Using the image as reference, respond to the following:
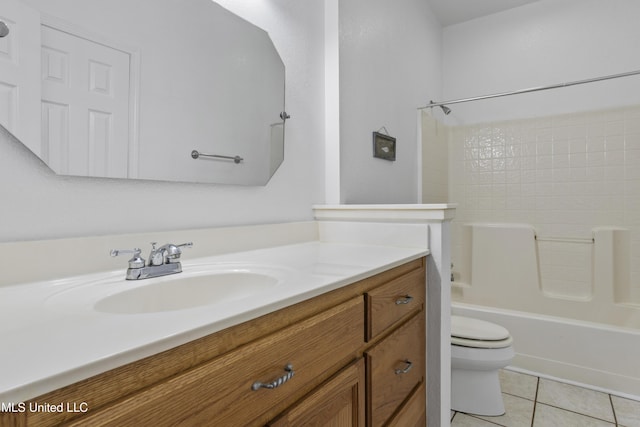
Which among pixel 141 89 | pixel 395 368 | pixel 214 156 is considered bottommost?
pixel 395 368

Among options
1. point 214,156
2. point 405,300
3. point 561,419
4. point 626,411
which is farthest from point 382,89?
point 626,411

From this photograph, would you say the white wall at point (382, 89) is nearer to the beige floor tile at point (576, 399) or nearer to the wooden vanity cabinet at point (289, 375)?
the wooden vanity cabinet at point (289, 375)

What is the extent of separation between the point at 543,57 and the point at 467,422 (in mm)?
2696

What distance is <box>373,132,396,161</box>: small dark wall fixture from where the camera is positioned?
2.11 m

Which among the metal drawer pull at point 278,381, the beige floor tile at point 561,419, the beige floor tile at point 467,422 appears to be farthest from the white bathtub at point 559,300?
the metal drawer pull at point 278,381

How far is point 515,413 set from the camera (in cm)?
175

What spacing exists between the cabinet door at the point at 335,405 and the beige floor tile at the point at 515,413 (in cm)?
118

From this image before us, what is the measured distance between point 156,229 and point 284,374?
64 centimetres

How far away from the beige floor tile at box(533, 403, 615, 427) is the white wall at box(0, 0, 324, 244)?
1.47 m

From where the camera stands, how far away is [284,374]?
2.20 ft

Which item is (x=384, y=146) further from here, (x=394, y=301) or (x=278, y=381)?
(x=278, y=381)

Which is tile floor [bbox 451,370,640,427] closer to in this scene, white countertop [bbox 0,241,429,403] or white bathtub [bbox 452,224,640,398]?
white bathtub [bbox 452,224,640,398]

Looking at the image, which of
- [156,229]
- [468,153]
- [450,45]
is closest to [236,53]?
[156,229]

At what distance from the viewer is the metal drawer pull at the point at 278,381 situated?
0.61 meters
